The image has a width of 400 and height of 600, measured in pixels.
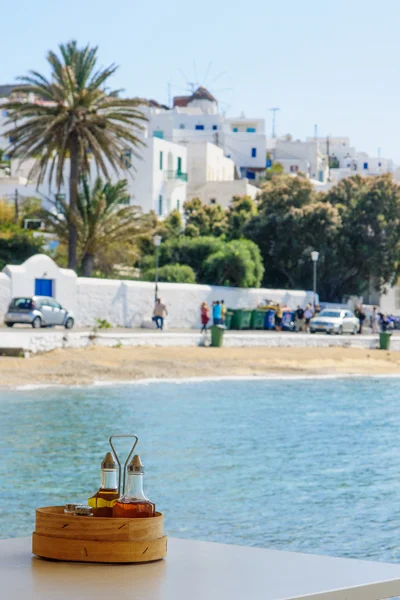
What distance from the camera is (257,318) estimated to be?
5406 cm

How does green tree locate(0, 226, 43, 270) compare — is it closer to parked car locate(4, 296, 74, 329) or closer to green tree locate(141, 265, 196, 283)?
green tree locate(141, 265, 196, 283)

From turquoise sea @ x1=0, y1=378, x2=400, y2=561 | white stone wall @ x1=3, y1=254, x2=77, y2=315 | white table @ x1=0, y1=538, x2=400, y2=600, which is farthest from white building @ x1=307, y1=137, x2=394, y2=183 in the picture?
white table @ x1=0, y1=538, x2=400, y2=600

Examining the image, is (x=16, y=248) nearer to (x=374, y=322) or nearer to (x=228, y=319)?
(x=228, y=319)

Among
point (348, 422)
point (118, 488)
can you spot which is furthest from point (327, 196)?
point (118, 488)

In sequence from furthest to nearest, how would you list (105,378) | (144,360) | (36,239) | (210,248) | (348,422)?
(210,248) < (36,239) < (144,360) < (105,378) < (348,422)

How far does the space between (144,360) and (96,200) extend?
14.0 metres

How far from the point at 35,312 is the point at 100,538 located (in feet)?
126

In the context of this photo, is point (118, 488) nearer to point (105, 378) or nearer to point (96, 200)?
point (105, 378)

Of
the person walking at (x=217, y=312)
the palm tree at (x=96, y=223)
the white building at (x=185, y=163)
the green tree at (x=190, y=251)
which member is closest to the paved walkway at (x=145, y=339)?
the person walking at (x=217, y=312)

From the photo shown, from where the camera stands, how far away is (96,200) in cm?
5119

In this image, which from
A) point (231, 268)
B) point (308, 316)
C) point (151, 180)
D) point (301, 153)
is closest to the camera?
point (308, 316)

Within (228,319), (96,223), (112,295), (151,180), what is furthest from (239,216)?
(112,295)

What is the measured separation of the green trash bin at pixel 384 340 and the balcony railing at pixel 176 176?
100 feet

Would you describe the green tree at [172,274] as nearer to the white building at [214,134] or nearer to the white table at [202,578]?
the white building at [214,134]
